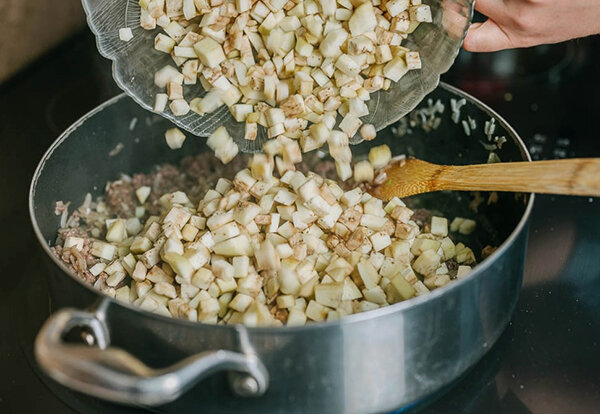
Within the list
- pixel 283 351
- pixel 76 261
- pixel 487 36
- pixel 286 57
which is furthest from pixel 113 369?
pixel 487 36

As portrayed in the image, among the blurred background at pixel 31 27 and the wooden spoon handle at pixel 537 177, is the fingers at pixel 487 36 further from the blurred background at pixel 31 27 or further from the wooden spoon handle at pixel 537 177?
the blurred background at pixel 31 27

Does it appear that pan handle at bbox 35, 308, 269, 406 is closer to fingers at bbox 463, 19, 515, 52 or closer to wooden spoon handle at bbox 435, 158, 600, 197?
wooden spoon handle at bbox 435, 158, 600, 197

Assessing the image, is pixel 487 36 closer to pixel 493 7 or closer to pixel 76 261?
pixel 493 7

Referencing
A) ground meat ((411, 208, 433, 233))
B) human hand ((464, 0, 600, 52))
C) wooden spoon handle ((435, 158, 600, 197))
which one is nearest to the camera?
wooden spoon handle ((435, 158, 600, 197))

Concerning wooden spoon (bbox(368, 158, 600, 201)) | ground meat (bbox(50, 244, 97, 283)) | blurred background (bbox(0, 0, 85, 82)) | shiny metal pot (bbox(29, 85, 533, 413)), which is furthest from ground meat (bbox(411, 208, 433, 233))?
blurred background (bbox(0, 0, 85, 82))

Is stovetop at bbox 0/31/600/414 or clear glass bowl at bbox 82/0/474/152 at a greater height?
clear glass bowl at bbox 82/0/474/152

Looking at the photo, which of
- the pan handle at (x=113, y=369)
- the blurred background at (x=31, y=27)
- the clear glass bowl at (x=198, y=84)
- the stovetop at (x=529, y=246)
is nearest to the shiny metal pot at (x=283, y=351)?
the pan handle at (x=113, y=369)

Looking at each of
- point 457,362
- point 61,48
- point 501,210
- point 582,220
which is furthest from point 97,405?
point 61,48
